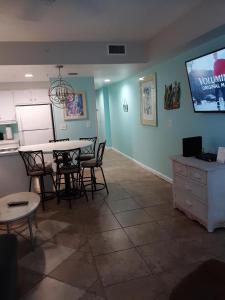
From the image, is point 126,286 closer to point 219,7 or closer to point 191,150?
point 191,150

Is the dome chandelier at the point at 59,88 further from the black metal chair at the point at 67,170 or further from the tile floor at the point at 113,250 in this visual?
the tile floor at the point at 113,250

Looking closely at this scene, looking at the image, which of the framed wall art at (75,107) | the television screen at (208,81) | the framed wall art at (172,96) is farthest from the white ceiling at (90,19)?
the framed wall art at (75,107)

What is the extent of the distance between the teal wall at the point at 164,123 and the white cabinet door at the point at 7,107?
9.42 feet

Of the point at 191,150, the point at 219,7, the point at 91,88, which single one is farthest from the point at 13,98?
the point at 219,7

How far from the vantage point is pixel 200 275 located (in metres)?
1.55

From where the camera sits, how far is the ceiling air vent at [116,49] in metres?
4.23

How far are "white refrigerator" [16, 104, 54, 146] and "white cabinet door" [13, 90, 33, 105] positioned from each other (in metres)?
0.13

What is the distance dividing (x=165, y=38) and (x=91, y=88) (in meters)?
2.51

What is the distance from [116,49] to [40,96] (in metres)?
2.41

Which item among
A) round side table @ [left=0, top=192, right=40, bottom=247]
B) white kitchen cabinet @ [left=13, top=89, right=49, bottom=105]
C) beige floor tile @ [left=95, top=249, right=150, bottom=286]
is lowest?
beige floor tile @ [left=95, top=249, right=150, bottom=286]

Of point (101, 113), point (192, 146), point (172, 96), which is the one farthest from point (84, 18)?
point (101, 113)

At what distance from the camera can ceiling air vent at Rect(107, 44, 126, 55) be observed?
4.23 m

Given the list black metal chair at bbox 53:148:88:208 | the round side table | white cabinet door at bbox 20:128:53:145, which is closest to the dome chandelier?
white cabinet door at bbox 20:128:53:145

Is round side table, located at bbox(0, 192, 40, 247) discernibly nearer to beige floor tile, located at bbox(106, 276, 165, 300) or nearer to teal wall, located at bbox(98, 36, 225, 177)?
beige floor tile, located at bbox(106, 276, 165, 300)
